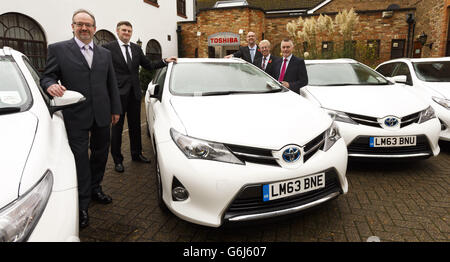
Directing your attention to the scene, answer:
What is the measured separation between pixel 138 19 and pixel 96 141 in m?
11.1

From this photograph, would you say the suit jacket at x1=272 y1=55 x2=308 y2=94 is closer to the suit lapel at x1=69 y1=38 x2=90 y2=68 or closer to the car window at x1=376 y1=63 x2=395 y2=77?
the car window at x1=376 y1=63 x2=395 y2=77

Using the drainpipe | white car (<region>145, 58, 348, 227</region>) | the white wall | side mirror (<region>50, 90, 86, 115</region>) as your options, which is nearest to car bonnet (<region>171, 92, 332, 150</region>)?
white car (<region>145, 58, 348, 227</region>)

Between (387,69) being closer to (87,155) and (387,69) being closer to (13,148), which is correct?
(87,155)

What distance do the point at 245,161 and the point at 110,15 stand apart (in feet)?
35.4

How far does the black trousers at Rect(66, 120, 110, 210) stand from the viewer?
8.11 feet

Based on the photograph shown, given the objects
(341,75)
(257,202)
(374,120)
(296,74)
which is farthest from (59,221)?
(341,75)

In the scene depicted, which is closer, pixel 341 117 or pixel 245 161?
pixel 245 161

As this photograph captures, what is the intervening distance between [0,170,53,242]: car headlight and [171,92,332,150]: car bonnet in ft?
3.44

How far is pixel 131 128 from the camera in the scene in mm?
4117

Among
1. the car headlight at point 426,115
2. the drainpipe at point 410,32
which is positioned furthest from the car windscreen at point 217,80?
the drainpipe at point 410,32

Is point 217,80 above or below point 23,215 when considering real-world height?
above

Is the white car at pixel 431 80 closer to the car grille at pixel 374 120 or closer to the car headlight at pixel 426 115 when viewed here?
the car headlight at pixel 426 115
